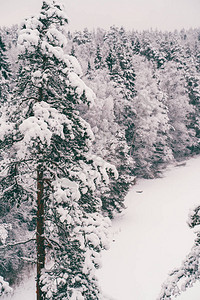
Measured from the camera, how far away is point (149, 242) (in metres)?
18.1

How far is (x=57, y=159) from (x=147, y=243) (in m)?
13.0

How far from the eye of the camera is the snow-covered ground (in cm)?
1327

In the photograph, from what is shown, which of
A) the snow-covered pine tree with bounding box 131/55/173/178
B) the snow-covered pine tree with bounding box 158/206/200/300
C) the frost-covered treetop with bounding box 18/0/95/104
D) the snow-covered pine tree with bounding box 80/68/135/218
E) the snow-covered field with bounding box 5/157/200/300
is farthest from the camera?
the snow-covered pine tree with bounding box 131/55/173/178

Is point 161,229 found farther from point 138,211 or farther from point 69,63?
point 69,63

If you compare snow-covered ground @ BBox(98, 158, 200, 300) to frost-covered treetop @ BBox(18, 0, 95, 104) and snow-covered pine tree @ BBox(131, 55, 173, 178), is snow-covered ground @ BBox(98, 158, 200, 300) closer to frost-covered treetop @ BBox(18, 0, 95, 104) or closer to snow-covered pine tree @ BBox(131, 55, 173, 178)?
snow-covered pine tree @ BBox(131, 55, 173, 178)

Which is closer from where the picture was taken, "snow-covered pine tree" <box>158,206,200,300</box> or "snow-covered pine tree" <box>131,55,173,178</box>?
"snow-covered pine tree" <box>158,206,200,300</box>

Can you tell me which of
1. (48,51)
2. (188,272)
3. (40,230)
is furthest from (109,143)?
(188,272)

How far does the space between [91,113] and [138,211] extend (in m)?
11.2

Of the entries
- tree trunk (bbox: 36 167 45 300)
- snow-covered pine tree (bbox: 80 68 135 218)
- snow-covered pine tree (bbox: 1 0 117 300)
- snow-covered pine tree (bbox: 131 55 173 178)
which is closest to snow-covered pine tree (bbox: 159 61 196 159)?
snow-covered pine tree (bbox: 131 55 173 178)

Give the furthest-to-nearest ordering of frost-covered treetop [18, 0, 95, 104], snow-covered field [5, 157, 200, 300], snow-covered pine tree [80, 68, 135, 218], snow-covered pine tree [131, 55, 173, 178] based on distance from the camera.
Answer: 1. snow-covered pine tree [131, 55, 173, 178]
2. snow-covered pine tree [80, 68, 135, 218]
3. snow-covered field [5, 157, 200, 300]
4. frost-covered treetop [18, 0, 95, 104]

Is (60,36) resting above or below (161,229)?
above

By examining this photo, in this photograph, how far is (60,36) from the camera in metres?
6.72

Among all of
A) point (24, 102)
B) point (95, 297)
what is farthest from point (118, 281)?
point (24, 102)

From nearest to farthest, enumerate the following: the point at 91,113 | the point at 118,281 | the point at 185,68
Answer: the point at 118,281 → the point at 91,113 → the point at 185,68
